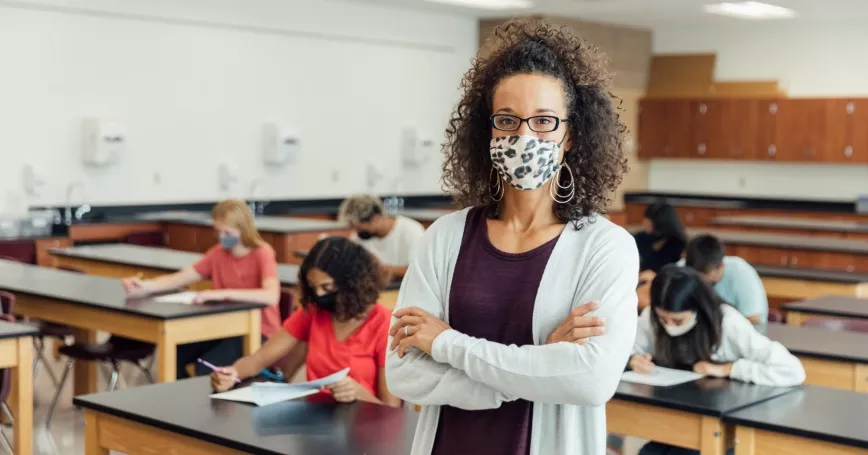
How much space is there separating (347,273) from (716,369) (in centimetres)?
124

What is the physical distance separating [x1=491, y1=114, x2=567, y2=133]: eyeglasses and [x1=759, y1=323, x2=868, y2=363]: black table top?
8.63 feet

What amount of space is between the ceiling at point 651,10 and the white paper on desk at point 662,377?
7.34m

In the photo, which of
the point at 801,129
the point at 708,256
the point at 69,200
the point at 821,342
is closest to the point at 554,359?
the point at 821,342

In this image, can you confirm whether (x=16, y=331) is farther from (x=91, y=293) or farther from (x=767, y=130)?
(x=767, y=130)

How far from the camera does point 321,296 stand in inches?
132

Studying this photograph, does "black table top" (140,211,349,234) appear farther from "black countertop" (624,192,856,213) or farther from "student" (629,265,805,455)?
"black countertop" (624,192,856,213)

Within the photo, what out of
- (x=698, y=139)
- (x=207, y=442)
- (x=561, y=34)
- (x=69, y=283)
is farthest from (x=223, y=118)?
(x=561, y=34)

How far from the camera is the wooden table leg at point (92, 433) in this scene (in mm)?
2980

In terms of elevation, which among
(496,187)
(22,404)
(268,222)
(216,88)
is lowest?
(22,404)

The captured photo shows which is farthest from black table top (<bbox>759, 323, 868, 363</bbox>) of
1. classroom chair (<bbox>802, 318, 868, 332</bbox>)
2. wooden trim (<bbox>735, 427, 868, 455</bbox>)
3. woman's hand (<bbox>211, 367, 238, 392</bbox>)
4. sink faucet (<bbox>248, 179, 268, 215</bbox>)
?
sink faucet (<bbox>248, 179, 268, 215</bbox>)

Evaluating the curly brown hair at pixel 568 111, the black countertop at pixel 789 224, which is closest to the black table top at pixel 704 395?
the curly brown hair at pixel 568 111

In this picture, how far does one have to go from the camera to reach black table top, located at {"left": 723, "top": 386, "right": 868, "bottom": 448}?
271cm

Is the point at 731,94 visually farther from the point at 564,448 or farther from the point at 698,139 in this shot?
the point at 564,448

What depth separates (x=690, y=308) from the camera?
11.6 ft
